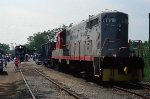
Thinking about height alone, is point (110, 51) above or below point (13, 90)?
above

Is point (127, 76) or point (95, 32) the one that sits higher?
point (95, 32)

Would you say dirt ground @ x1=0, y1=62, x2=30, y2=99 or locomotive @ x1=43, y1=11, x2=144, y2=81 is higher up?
locomotive @ x1=43, y1=11, x2=144, y2=81

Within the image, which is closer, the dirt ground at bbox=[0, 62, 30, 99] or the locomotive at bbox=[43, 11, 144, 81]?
the dirt ground at bbox=[0, 62, 30, 99]

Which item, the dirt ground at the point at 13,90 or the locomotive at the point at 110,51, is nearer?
the dirt ground at the point at 13,90

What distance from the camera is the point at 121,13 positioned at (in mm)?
21375

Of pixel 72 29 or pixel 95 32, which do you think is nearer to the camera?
pixel 95 32

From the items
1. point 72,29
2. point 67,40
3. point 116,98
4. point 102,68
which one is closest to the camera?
point 116,98

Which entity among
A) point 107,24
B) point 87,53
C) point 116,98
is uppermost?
point 107,24

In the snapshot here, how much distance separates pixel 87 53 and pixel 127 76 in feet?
13.0

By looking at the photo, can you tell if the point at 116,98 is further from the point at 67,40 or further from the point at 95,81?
the point at 67,40

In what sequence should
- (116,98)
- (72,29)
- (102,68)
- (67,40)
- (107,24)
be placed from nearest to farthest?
(116,98), (102,68), (107,24), (72,29), (67,40)

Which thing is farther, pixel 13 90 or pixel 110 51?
pixel 110 51

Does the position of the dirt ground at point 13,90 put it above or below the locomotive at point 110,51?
below

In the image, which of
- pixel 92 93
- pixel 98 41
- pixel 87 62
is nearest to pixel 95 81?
pixel 87 62
